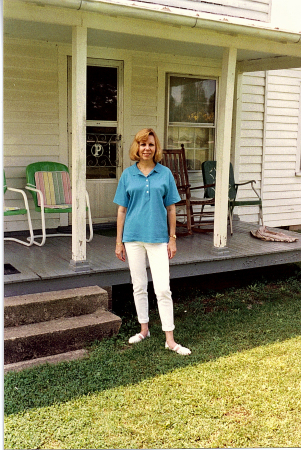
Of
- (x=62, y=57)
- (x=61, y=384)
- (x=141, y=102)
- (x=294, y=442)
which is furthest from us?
(x=141, y=102)

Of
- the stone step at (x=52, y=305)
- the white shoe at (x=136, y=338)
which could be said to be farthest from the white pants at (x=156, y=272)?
the stone step at (x=52, y=305)

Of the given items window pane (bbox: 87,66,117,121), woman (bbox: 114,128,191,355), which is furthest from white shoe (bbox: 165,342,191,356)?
window pane (bbox: 87,66,117,121)

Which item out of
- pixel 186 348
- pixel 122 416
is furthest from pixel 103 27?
pixel 122 416

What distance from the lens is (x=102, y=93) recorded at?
21.3 ft

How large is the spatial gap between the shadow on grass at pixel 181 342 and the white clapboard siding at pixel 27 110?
2.02m

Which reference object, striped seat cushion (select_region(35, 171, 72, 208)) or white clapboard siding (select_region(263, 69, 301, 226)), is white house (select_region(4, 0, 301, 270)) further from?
striped seat cushion (select_region(35, 171, 72, 208))

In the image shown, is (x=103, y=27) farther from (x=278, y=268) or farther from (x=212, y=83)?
(x=278, y=268)

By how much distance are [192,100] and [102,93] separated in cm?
145

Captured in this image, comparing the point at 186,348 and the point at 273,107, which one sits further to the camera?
the point at 273,107

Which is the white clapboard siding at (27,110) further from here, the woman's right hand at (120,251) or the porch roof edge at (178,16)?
the woman's right hand at (120,251)

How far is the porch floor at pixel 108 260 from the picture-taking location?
4.39 m

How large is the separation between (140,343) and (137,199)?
120cm

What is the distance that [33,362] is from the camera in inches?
144

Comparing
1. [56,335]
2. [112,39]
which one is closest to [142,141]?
[56,335]
